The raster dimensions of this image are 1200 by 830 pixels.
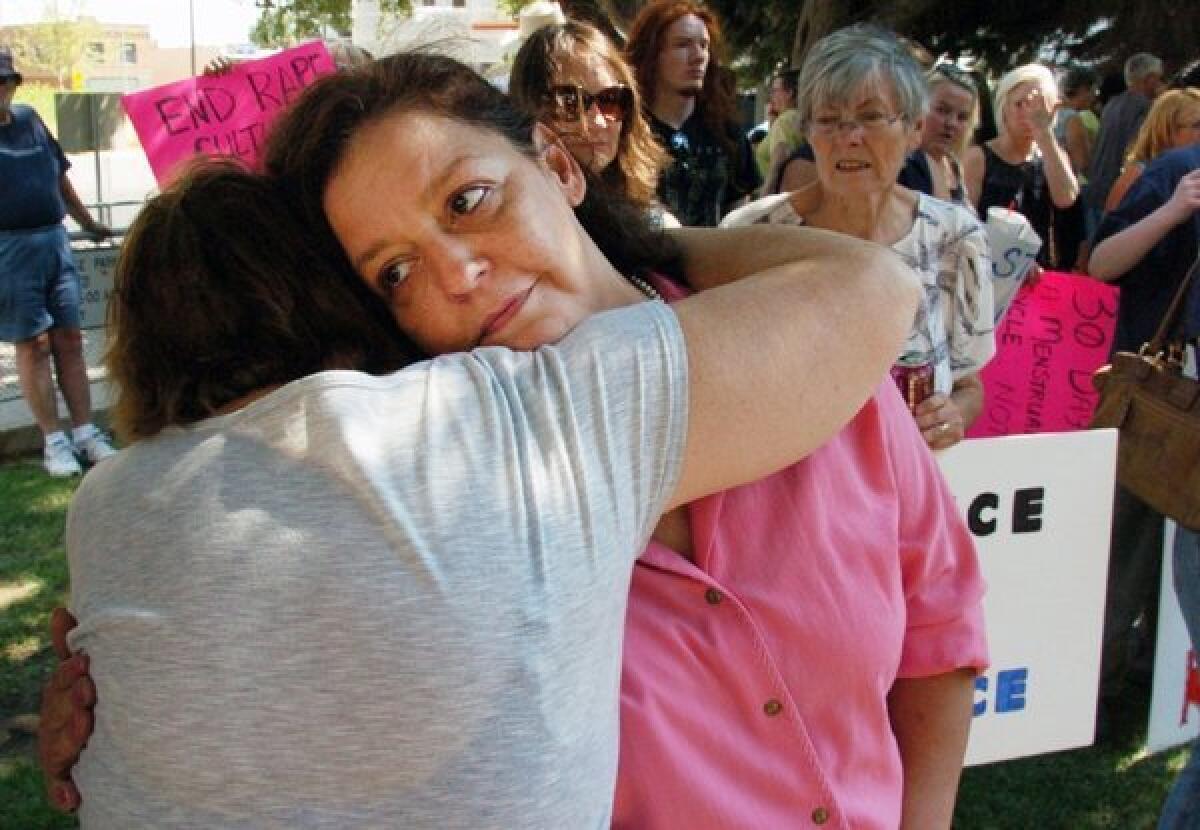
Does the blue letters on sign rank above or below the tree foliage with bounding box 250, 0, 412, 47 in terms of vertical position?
below

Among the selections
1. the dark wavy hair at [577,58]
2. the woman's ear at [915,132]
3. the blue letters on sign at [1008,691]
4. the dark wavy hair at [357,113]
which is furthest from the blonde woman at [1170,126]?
the dark wavy hair at [357,113]

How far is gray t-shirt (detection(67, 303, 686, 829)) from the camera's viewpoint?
0.88 metres

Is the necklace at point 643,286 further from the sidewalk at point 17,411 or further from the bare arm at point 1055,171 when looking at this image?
the sidewalk at point 17,411

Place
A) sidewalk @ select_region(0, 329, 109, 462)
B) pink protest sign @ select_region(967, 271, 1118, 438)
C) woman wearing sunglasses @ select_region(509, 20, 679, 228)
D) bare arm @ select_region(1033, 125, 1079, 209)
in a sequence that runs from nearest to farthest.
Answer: woman wearing sunglasses @ select_region(509, 20, 679, 228), pink protest sign @ select_region(967, 271, 1118, 438), bare arm @ select_region(1033, 125, 1079, 209), sidewalk @ select_region(0, 329, 109, 462)

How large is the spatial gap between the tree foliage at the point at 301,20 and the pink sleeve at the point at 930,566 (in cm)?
2415

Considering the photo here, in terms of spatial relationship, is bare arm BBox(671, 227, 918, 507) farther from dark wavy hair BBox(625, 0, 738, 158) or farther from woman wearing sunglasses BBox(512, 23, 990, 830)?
dark wavy hair BBox(625, 0, 738, 158)

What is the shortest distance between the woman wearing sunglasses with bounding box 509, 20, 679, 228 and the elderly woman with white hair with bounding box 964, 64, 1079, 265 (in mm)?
2952

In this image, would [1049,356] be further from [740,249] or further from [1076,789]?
[740,249]

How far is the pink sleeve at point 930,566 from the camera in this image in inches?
57.2

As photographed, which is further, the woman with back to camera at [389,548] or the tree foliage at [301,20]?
the tree foliage at [301,20]

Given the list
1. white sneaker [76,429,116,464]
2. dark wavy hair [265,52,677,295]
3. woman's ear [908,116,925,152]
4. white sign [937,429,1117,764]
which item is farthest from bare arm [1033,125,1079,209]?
white sneaker [76,429,116,464]

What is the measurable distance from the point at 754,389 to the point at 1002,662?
2.24m

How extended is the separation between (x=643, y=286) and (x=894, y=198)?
181 centimetres

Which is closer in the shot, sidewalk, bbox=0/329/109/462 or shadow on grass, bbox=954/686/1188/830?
shadow on grass, bbox=954/686/1188/830
